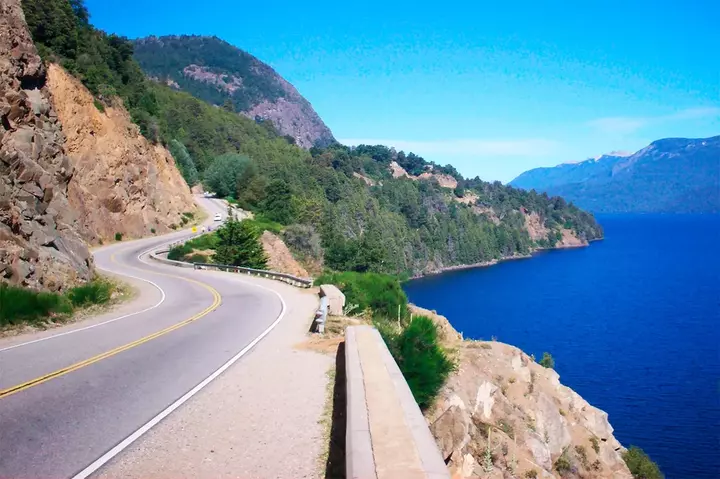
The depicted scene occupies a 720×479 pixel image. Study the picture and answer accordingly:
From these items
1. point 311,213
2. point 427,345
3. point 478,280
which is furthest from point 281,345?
point 478,280

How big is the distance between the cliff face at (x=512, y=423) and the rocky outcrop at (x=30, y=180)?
12.6 meters

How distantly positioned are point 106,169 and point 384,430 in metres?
46.9

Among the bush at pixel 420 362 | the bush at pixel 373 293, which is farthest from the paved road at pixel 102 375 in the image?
the bush at pixel 373 293

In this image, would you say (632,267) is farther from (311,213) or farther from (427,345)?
(427,345)

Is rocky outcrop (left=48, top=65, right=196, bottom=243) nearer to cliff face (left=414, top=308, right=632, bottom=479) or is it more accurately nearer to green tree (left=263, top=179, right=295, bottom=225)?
green tree (left=263, top=179, right=295, bottom=225)

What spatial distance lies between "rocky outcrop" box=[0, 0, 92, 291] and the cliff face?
12632 mm

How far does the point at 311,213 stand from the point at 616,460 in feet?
198

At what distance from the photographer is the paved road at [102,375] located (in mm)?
5957

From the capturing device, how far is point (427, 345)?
1212 centimetres

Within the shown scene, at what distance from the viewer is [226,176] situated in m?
96.6

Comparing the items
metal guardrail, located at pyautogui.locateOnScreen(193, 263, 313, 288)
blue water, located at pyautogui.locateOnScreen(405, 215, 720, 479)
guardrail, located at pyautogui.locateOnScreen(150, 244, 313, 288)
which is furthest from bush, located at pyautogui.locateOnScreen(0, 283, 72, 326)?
blue water, located at pyautogui.locateOnScreen(405, 215, 720, 479)

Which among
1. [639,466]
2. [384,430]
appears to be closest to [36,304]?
[384,430]

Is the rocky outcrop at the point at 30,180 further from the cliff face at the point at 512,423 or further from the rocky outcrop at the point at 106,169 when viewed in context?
the rocky outcrop at the point at 106,169

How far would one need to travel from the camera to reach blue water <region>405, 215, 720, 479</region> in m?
39.1
